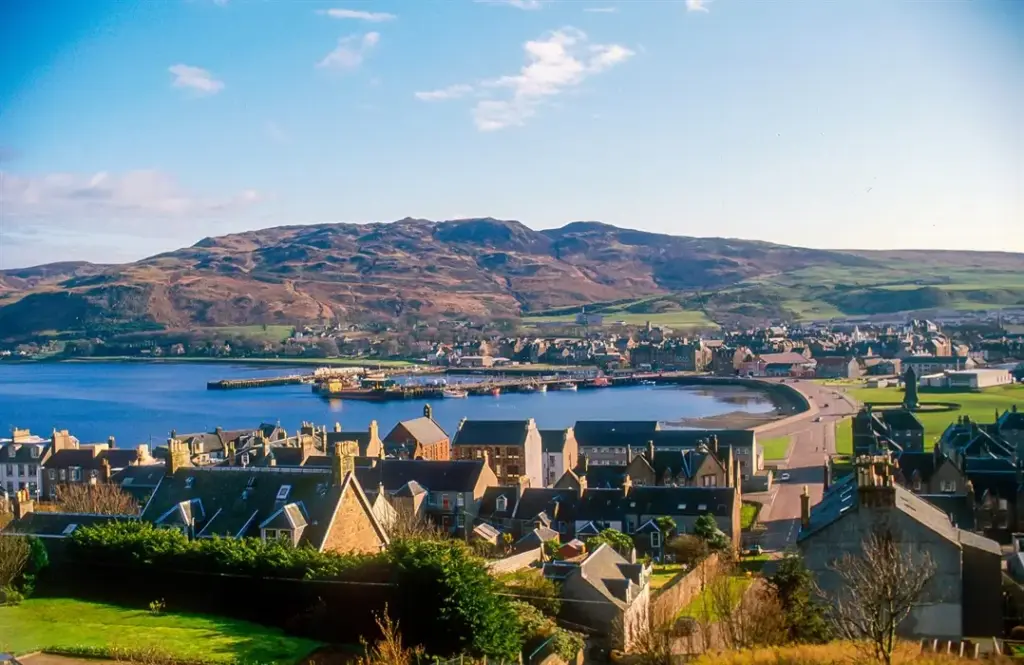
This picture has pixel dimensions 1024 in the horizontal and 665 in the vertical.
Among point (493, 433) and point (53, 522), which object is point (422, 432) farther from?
point (53, 522)

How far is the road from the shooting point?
30125mm

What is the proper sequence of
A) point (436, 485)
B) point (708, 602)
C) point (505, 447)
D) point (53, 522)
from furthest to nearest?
point (505, 447)
point (436, 485)
point (53, 522)
point (708, 602)

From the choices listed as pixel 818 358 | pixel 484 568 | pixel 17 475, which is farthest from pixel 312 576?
pixel 818 358

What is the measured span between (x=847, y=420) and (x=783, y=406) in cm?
A: 1908

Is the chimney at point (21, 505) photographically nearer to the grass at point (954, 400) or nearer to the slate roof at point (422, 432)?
the slate roof at point (422, 432)

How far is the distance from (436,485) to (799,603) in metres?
17.2

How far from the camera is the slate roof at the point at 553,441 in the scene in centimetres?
4122

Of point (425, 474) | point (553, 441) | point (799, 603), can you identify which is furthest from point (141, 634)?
point (553, 441)

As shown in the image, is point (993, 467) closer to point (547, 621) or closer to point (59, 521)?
point (547, 621)

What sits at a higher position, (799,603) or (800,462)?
(799,603)

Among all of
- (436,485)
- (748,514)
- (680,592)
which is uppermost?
(436,485)

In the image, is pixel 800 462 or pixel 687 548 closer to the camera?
pixel 687 548

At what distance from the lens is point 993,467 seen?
30.9 metres

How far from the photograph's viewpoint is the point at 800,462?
45031mm
